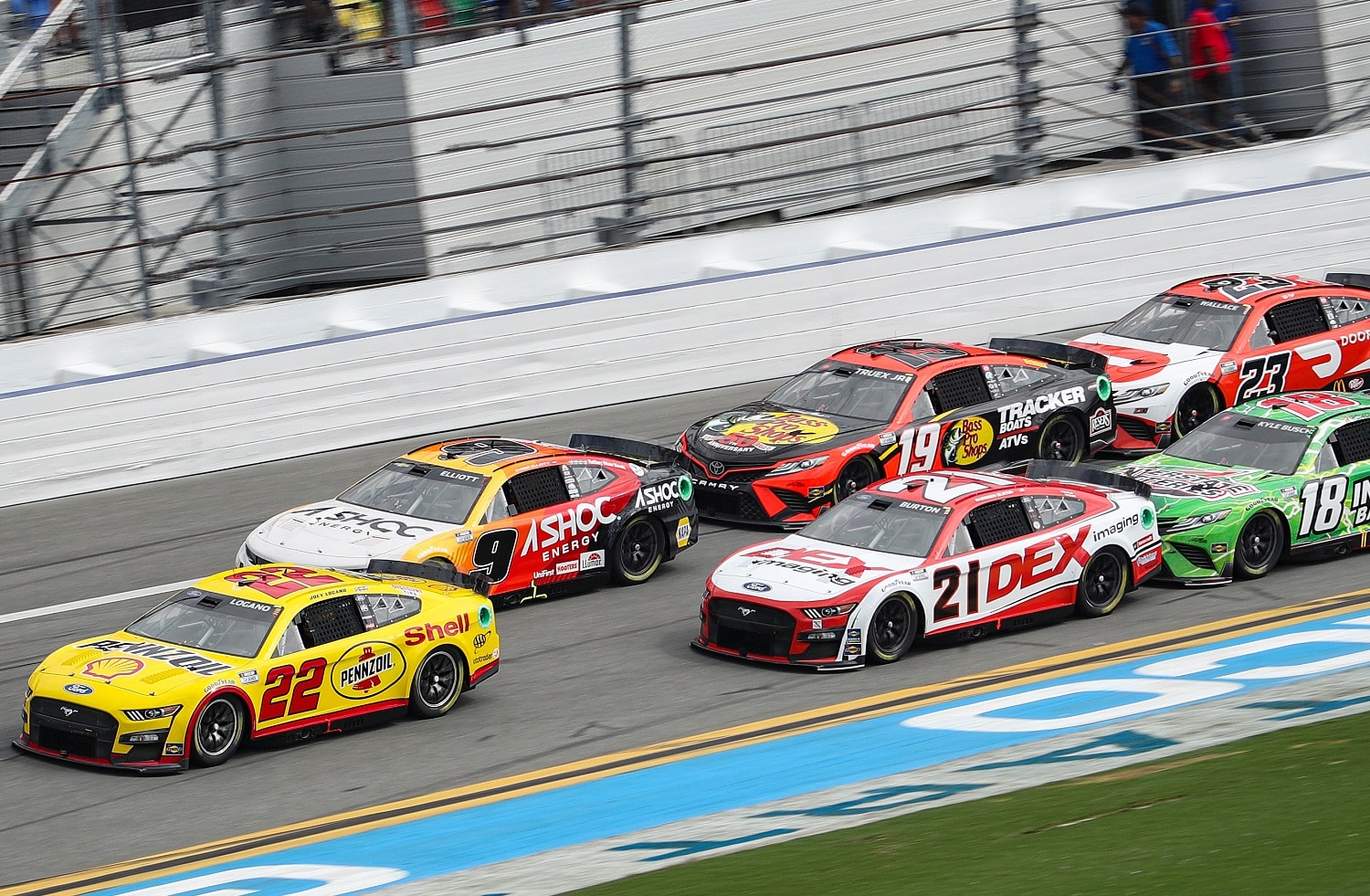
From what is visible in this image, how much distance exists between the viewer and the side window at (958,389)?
17.8m

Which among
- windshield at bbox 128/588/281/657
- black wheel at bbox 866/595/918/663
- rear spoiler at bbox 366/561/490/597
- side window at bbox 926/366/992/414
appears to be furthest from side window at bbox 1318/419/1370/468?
windshield at bbox 128/588/281/657

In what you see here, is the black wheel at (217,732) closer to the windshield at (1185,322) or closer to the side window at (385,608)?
the side window at (385,608)

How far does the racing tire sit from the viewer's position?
11609mm

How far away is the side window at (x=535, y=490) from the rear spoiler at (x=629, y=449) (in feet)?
3.07

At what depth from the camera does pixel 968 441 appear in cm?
1778

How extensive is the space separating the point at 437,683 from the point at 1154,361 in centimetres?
933

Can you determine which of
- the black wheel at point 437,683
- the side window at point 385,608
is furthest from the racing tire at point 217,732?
the black wheel at point 437,683

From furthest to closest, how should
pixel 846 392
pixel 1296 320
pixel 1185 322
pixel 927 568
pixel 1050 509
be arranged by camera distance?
pixel 1185 322 < pixel 1296 320 < pixel 846 392 < pixel 1050 509 < pixel 927 568

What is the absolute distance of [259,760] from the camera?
11.9 meters

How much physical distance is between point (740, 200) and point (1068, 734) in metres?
13.7

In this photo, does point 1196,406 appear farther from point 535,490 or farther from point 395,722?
point 395,722

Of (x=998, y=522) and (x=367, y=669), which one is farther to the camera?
(x=998, y=522)

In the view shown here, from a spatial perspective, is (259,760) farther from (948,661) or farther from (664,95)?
(664,95)

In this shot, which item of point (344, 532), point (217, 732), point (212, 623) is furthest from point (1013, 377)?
point (217, 732)
